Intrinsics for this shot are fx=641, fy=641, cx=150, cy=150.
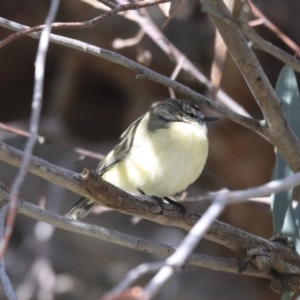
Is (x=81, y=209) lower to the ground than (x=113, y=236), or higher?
higher

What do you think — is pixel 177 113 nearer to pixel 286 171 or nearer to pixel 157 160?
pixel 157 160

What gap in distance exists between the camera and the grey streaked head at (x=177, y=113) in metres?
4.02

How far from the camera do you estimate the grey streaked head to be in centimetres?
402

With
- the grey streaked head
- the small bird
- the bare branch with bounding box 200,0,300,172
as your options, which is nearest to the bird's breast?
the small bird

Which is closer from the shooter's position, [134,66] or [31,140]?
[31,140]

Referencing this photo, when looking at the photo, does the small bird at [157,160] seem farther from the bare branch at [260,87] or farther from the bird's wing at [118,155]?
the bare branch at [260,87]

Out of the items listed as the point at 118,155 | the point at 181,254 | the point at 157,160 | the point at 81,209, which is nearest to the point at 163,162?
the point at 157,160

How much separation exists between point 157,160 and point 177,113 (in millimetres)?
561

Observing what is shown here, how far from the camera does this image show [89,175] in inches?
88.7

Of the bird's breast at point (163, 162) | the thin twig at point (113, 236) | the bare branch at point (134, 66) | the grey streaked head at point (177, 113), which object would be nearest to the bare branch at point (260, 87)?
the bare branch at point (134, 66)

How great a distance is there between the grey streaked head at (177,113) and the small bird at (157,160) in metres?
0.01

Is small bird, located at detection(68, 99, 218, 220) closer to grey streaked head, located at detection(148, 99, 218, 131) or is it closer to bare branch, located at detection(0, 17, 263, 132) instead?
grey streaked head, located at detection(148, 99, 218, 131)

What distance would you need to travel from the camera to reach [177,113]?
4082mm

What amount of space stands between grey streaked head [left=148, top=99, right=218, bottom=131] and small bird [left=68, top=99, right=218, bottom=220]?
0.01 m
